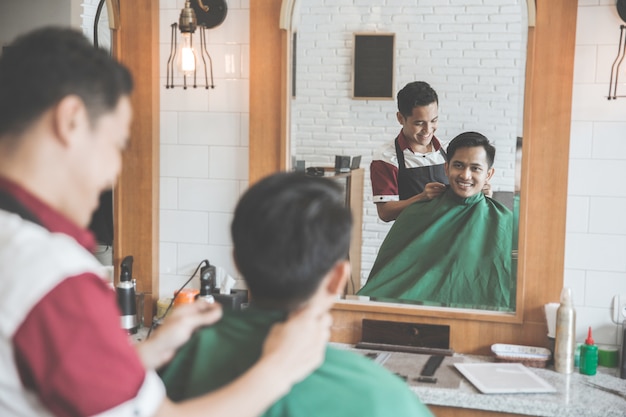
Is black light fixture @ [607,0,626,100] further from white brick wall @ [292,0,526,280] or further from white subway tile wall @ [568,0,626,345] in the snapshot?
white brick wall @ [292,0,526,280]

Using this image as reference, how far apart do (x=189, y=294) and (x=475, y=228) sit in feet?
3.87

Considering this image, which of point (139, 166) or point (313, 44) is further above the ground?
point (313, 44)

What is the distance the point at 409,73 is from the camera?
268 cm

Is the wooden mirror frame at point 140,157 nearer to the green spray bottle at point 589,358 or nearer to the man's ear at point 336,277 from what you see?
the green spray bottle at point 589,358

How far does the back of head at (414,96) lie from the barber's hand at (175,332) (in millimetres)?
1552

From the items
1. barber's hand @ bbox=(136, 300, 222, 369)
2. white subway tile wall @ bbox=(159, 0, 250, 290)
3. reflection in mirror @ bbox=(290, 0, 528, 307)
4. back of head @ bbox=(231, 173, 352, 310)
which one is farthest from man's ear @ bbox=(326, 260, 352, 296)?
white subway tile wall @ bbox=(159, 0, 250, 290)

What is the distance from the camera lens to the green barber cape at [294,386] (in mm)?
1206

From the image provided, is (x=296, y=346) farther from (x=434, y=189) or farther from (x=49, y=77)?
(x=434, y=189)

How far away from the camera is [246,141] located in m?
2.95

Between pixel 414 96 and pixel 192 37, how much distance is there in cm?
93

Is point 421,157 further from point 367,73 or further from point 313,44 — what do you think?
point 313,44

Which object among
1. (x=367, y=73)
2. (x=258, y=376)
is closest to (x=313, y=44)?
(x=367, y=73)

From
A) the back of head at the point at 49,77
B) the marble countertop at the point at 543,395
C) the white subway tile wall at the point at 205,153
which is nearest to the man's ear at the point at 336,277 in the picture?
the back of head at the point at 49,77

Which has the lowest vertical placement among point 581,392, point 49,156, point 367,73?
point 581,392
